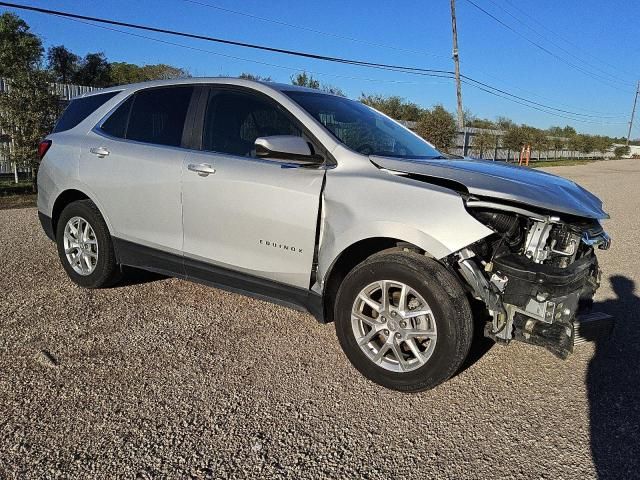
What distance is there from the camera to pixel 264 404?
10.1 ft

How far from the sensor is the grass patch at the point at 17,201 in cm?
1043

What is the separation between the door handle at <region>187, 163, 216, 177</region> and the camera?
393cm

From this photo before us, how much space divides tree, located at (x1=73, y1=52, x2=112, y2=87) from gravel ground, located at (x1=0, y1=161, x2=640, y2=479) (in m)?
37.3

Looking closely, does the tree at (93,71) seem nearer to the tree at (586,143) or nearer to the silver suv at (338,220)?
the silver suv at (338,220)

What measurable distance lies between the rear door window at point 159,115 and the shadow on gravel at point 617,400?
3.45 meters

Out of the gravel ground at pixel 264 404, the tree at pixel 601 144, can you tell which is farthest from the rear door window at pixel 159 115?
the tree at pixel 601 144

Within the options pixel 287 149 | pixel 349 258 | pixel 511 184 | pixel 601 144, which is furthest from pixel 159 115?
pixel 601 144

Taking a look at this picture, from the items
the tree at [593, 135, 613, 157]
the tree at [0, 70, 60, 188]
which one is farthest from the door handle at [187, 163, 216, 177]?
the tree at [593, 135, 613, 157]

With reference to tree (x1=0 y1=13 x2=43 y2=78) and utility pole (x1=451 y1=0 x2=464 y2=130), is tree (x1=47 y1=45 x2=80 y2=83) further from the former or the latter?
utility pole (x1=451 y1=0 x2=464 y2=130)

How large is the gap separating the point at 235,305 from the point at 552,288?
271 cm

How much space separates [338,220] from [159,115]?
206 centimetres

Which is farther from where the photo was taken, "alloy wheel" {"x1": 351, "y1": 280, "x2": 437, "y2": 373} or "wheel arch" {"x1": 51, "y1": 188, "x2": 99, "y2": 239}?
"wheel arch" {"x1": 51, "y1": 188, "x2": 99, "y2": 239}

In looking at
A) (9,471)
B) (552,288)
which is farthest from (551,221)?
(9,471)

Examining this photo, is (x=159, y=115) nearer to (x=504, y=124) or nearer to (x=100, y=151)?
(x=100, y=151)
